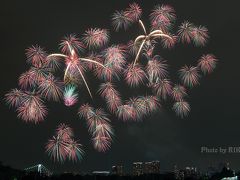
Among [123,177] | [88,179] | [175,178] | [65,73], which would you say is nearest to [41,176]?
[88,179]

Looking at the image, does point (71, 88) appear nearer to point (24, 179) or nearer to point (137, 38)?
point (137, 38)

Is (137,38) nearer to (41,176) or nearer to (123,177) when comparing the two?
(41,176)

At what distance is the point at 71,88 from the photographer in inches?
1813

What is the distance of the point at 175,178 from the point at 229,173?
70.7 feet

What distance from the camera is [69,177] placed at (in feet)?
533

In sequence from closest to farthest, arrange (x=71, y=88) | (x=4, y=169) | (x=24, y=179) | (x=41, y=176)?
(x=71, y=88) < (x=4, y=169) < (x=24, y=179) < (x=41, y=176)

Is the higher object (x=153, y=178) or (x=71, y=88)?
(x=71, y=88)

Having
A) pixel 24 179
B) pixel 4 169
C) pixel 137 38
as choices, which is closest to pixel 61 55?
pixel 137 38

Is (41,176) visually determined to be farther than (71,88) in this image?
Yes

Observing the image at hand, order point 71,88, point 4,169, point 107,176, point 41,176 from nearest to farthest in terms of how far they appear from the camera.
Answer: point 71,88, point 4,169, point 41,176, point 107,176

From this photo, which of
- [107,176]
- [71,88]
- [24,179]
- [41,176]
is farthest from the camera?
[107,176]

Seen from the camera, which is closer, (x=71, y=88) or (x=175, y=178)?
(x=71, y=88)

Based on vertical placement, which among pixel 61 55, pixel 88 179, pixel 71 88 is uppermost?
pixel 61 55

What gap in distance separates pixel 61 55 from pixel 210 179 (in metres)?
132
